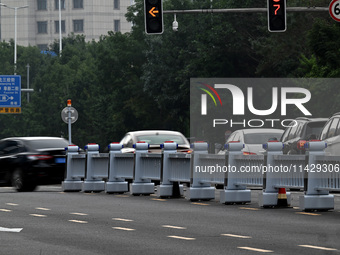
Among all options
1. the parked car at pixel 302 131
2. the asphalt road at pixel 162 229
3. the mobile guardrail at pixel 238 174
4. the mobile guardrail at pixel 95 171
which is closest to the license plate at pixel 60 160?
the mobile guardrail at pixel 95 171

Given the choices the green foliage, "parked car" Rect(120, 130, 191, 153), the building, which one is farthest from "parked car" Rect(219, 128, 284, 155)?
the building

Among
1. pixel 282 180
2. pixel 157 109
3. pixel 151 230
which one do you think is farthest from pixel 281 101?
pixel 151 230

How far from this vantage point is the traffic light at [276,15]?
27688mm

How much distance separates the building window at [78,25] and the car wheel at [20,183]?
132312mm

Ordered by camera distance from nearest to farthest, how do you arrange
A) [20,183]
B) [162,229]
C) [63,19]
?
[162,229] < [20,183] < [63,19]

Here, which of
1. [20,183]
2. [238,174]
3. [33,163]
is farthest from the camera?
[20,183]

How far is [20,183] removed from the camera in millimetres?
26609

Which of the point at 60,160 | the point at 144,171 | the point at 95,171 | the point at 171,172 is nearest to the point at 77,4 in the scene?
the point at 60,160

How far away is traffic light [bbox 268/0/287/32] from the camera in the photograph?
1090 inches

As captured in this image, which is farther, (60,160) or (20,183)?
(60,160)

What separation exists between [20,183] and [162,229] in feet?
43.9

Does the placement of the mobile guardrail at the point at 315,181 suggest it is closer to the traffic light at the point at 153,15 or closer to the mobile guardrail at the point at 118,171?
the mobile guardrail at the point at 118,171

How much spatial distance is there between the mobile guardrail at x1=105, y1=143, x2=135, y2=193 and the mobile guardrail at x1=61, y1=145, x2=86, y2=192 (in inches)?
73.0

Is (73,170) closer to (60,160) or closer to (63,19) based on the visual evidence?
(60,160)
